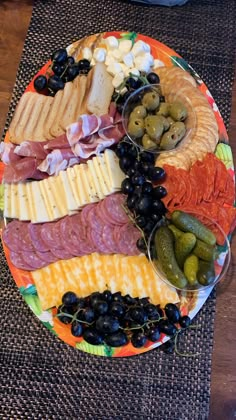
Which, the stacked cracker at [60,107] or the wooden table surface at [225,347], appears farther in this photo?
the stacked cracker at [60,107]

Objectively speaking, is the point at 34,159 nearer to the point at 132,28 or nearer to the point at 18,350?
the point at 18,350

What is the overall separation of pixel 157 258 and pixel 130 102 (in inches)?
21.7

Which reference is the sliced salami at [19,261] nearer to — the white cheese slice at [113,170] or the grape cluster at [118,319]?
the grape cluster at [118,319]

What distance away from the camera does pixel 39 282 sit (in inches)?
56.9

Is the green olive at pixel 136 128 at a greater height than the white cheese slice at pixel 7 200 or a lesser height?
greater

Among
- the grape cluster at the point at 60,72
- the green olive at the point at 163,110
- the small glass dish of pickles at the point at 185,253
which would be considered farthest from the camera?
the grape cluster at the point at 60,72

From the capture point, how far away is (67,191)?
1.47 metres

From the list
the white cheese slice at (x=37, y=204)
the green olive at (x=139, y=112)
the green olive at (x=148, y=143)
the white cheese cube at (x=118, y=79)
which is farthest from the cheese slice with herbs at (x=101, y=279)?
the white cheese cube at (x=118, y=79)

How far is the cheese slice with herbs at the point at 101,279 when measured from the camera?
1.40m

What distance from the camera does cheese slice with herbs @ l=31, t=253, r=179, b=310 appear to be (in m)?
1.40

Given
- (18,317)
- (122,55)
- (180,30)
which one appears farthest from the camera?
(180,30)

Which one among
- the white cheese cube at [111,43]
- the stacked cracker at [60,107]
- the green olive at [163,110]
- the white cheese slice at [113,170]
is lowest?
the white cheese slice at [113,170]

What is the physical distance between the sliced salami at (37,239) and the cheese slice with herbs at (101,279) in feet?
0.20

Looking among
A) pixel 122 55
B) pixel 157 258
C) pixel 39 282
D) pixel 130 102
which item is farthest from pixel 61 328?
pixel 122 55
